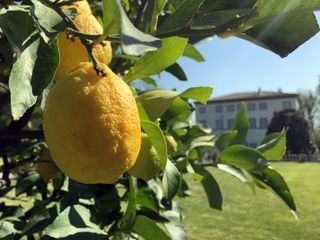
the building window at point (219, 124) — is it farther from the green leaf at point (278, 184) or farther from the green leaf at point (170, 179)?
the green leaf at point (170, 179)

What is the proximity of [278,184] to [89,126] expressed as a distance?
2.16ft

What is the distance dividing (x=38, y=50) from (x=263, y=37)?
0.28m

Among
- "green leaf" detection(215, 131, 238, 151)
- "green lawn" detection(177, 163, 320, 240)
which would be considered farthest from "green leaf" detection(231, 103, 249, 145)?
"green lawn" detection(177, 163, 320, 240)

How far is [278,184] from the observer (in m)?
1.04

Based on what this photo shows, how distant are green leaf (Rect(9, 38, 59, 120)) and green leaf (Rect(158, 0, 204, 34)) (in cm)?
14

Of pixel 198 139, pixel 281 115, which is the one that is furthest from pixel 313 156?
pixel 198 139

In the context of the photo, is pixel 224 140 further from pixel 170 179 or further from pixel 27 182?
pixel 27 182

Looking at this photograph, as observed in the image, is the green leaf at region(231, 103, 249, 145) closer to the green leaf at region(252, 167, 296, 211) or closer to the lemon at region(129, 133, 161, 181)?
the green leaf at region(252, 167, 296, 211)

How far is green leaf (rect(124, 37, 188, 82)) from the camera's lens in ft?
1.99

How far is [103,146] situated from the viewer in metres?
0.52

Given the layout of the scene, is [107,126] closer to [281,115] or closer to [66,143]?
[66,143]

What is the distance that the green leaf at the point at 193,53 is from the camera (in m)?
0.91

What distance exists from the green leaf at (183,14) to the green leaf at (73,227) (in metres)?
0.39

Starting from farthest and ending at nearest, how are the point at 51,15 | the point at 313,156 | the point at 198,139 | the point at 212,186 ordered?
the point at 313,156 → the point at 198,139 → the point at 212,186 → the point at 51,15
